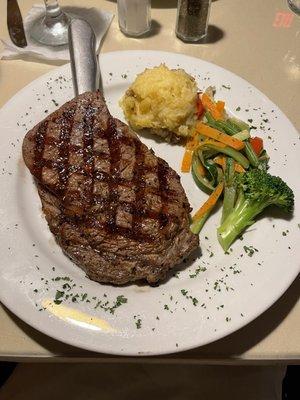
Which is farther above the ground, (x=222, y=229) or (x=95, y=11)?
(x=95, y=11)

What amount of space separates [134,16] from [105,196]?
5.08 feet

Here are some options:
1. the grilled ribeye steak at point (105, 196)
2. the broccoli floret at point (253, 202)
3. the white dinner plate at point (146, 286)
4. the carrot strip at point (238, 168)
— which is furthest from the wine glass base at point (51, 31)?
the broccoli floret at point (253, 202)

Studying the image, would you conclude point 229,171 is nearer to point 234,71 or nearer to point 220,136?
point 220,136

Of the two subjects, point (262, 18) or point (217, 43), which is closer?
point (217, 43)

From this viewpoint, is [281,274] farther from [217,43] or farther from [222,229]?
[217,43]

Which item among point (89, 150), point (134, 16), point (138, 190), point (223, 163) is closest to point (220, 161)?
point (223, 163)

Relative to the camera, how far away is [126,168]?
5.96 ft

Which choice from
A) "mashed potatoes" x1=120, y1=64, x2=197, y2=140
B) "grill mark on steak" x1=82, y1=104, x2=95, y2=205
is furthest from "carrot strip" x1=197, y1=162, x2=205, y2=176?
"grill mark on steak" x1=82, y1=104, x2=95, y2=205

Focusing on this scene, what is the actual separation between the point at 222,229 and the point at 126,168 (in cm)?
50

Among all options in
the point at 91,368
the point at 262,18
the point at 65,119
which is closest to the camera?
the point at 65,119

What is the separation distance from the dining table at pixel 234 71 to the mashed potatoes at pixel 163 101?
65cm

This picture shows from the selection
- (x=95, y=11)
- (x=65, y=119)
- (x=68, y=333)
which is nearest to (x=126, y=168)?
(x=65, y=119)

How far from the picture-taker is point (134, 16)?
276cm

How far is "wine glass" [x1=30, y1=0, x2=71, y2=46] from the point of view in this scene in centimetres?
273
